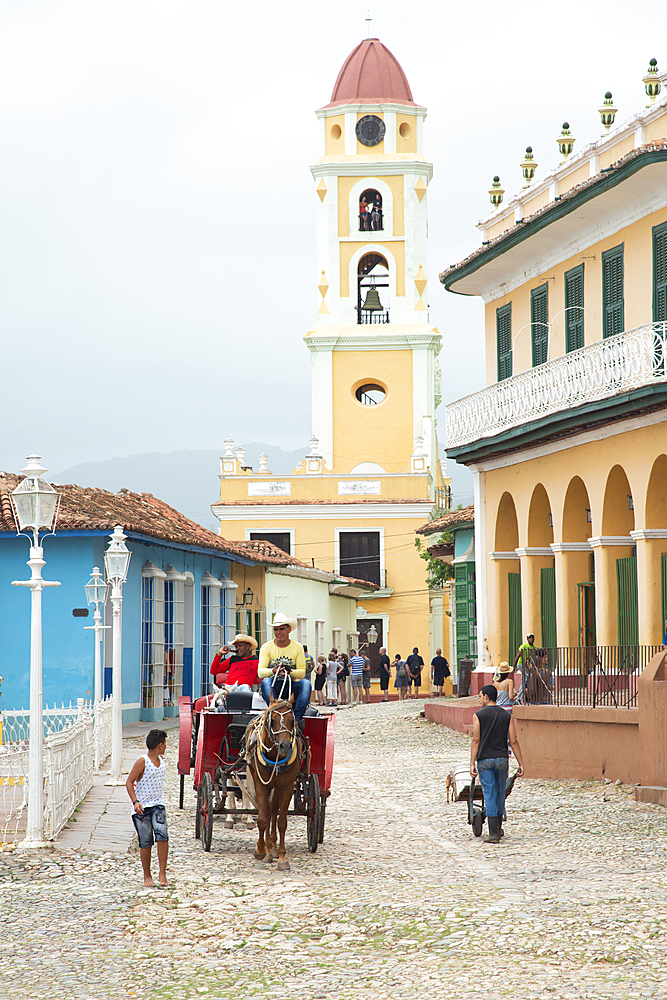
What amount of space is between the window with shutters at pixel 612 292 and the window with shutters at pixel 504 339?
410 cm

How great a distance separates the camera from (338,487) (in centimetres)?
5066

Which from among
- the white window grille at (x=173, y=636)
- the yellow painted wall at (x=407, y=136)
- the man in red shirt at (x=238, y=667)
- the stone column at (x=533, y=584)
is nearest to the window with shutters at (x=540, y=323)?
the stone column at (x=533, y=584)

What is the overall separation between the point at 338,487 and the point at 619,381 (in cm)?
3225

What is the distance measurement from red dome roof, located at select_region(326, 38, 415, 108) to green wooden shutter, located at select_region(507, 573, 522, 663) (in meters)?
30.9

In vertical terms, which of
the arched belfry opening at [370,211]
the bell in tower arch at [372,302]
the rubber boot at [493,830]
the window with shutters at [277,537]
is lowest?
the rubber boot at [493,830]

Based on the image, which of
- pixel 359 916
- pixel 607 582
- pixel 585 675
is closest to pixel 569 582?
pixel 607 582

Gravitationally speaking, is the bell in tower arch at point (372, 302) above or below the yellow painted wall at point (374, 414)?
above

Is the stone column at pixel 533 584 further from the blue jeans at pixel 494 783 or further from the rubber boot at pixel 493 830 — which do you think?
the rubber boot at pixel 493 830

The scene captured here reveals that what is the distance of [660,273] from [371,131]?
3466 cm

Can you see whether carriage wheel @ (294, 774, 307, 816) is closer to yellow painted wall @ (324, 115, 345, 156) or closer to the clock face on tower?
yellow painted wall @ (324, 115, 345, 156)

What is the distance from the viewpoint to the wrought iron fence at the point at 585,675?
15.7 metres

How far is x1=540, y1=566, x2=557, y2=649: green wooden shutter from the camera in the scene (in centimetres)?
2270

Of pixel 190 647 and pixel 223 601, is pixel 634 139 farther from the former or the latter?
pixel 223 601

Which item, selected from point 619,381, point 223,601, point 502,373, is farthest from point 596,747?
point 223,601
